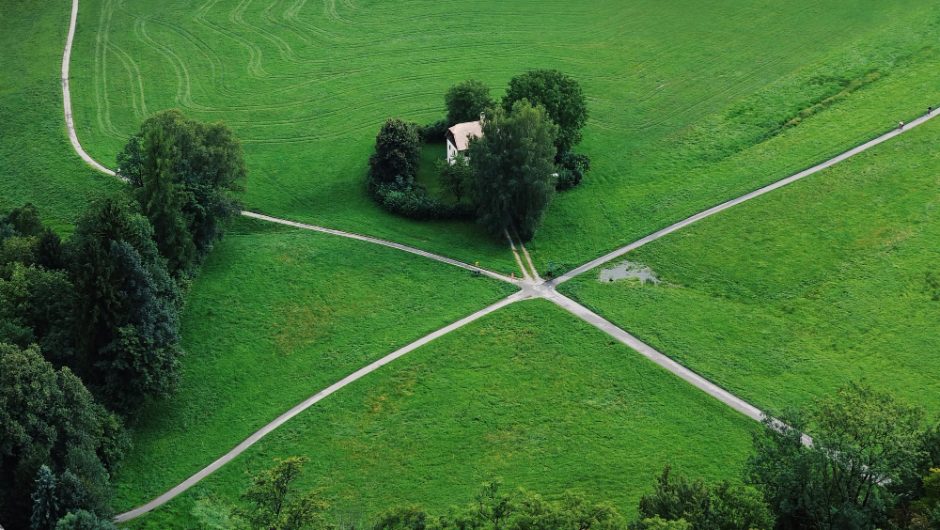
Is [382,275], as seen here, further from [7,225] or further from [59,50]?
[59,50]

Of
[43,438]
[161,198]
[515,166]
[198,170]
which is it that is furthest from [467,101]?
[43,438]

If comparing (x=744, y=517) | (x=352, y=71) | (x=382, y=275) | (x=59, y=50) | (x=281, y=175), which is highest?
(x=59, y=50)

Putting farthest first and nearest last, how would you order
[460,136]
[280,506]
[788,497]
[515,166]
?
[460,136], [515,166], [280,506], [788,497]

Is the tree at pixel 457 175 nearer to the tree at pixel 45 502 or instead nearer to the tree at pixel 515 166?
the tree at pixel 515 166

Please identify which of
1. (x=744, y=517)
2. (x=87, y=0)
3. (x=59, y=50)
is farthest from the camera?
(x=87, y=0)

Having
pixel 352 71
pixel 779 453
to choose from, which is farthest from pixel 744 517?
pixel 352 71

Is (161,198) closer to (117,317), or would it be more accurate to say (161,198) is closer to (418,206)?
(117,317)
